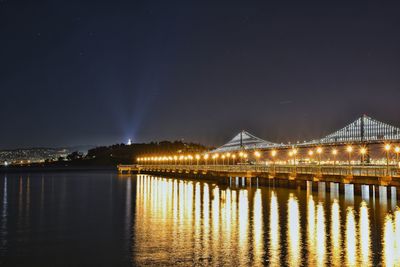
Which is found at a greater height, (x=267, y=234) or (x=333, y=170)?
(x=333, y=170)

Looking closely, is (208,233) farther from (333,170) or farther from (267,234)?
(333,170)

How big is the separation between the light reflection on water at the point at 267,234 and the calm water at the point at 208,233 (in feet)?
0.19

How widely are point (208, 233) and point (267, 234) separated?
4024 millimetres

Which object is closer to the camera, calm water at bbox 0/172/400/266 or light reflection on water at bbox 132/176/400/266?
light reflection on water at bbox 132/176/400/266

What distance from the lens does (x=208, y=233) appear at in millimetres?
35938

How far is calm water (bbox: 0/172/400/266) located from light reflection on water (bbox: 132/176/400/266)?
0.06 metres

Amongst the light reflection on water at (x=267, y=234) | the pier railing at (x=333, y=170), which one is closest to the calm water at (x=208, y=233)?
the light reflection on water at (x=267, y=234)

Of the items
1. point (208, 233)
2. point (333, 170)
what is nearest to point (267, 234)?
point (208, 233)

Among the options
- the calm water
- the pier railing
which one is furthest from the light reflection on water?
the pier railing

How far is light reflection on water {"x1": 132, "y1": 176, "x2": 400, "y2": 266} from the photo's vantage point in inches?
1086

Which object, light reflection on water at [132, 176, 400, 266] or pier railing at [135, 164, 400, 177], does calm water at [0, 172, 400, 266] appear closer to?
light reflection on water at [132, 176, 400, 266]

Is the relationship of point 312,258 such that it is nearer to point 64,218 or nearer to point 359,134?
point 64,218

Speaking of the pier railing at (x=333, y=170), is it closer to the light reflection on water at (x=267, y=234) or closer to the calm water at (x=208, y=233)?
the calm water at (x=208, y=233)

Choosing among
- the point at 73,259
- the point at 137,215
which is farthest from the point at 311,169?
the point at 73,259
